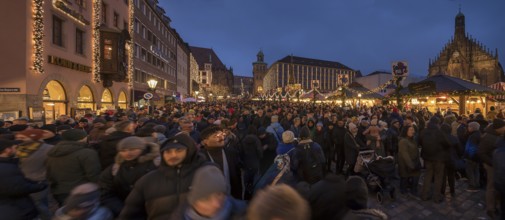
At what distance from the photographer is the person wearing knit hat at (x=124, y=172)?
10.5 ft

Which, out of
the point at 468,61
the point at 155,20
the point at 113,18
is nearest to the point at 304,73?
the point at 468,61

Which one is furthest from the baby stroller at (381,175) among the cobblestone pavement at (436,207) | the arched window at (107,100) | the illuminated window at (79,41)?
the arched window at (107,100)

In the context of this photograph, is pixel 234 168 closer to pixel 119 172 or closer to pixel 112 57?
pixel 119 172

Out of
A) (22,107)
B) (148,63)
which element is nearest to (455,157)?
(22,107)

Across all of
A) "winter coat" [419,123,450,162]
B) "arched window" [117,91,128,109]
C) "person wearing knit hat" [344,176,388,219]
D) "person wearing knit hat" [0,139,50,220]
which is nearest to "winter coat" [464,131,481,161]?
"winter coat" [419,123,450,162]

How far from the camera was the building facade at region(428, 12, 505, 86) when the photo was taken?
63219mm

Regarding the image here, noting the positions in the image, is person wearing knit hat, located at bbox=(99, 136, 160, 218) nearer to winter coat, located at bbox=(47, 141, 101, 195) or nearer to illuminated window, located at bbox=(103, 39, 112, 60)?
winter coat, located at bbox=(47, 141, 101, 195)

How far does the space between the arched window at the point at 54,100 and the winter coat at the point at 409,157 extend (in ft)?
53.9

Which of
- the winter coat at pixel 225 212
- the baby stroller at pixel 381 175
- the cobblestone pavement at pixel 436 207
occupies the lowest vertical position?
A: the cobblestone pavement at pixel 436 207

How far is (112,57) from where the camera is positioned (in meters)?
20.0

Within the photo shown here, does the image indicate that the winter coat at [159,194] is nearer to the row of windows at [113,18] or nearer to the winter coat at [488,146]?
the winter coat at [488,146]

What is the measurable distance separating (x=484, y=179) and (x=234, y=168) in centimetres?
719

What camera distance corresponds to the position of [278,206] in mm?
1743

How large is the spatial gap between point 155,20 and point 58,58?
25.4 m
